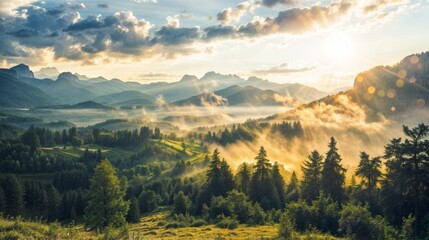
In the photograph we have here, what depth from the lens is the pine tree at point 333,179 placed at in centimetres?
9038

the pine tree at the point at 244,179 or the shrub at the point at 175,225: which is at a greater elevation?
the pine tree at the point at 244,179

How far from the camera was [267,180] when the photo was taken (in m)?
108

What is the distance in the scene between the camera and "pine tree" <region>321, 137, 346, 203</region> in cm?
9038

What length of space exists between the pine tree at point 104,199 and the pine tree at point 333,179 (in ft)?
176

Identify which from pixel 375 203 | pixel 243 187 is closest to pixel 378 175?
pixel 375 203

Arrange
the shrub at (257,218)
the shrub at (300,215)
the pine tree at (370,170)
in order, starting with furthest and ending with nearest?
the shrub at (257,218) < the pine tree at (370,170) < the shrub at (300,215)

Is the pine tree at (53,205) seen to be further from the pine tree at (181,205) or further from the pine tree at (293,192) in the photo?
the pine tree at (293,192)

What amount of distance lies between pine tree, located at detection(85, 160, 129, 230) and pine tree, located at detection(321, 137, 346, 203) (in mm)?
53639

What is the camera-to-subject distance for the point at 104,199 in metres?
60.7

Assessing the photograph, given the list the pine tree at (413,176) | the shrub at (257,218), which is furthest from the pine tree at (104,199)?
the pine tree at (413,176)

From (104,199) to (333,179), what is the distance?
57.5 meters

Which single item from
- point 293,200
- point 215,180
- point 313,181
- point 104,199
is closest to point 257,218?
point 313,181

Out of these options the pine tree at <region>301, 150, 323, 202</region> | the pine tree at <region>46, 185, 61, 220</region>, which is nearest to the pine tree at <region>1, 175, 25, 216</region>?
the pine tree at <region>46, 185, 61, 220</region>

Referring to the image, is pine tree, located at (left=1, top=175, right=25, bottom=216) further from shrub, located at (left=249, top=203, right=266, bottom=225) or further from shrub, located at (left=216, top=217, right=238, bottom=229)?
shrub, located at (left=249, top=203, right=266, bottom=225)
